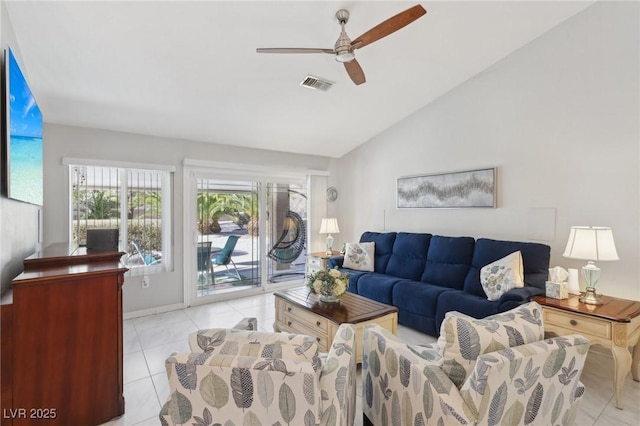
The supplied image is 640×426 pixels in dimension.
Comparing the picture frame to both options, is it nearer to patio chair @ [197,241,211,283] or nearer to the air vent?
the air vent

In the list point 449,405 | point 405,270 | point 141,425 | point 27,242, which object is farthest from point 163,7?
point 405,270

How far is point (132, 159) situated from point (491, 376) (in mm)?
4248

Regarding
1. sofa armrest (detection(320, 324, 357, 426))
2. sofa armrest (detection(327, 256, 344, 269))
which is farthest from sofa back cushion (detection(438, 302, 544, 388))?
sofa armrest (detection(327, 256, 344, 269))

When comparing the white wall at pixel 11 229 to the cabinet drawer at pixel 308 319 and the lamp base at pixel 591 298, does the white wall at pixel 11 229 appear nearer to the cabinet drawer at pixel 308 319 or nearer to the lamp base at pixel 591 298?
the cabinet drawer at pixel 308 319

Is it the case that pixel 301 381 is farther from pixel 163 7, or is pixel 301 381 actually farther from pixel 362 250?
pixel 362 250

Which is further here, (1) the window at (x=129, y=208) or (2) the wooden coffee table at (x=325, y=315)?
(1) the window at (x=129, y=208)

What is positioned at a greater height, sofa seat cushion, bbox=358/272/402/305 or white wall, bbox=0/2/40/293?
white wall, bbox=0/2/40/293

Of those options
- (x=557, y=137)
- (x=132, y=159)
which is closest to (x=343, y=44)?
(x=557, y=137)

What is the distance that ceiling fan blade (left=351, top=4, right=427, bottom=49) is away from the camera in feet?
6.50

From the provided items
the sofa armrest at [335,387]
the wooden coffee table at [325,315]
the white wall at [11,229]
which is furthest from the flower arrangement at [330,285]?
the white wall at [11,229]

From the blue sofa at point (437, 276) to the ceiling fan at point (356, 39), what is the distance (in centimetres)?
230

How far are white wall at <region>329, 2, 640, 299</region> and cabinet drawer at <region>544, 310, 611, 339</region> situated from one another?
0.85m

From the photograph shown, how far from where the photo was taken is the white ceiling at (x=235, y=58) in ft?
7.59

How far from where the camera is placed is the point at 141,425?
1.96 meters
